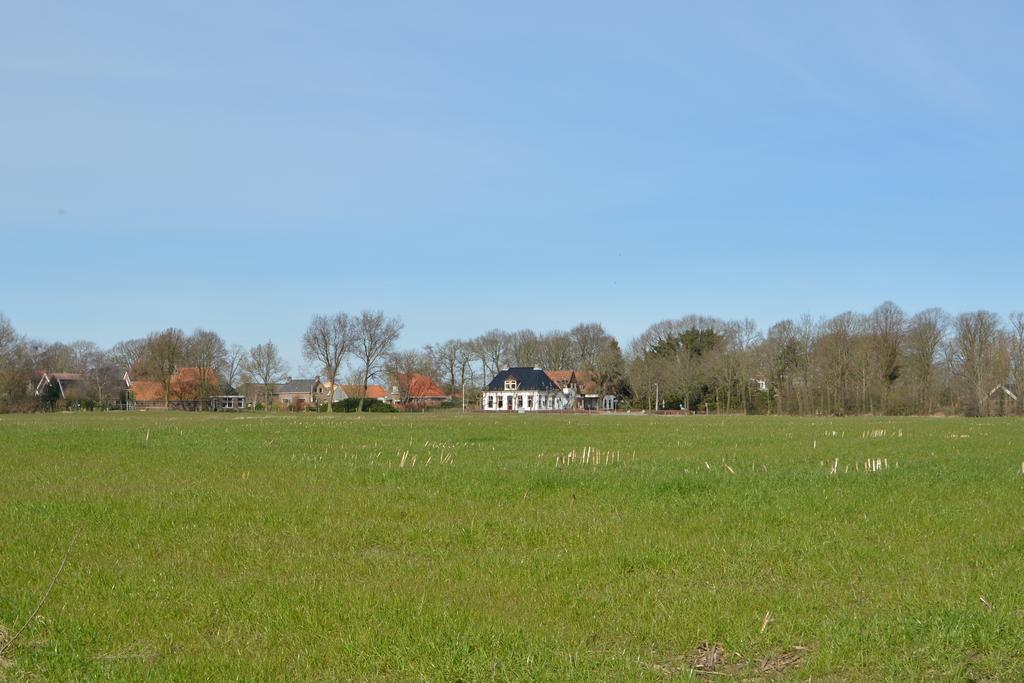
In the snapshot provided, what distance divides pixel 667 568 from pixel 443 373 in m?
168

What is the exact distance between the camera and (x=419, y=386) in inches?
6811

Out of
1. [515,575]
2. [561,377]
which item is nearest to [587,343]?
[561,377]

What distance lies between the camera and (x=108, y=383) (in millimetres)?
151750

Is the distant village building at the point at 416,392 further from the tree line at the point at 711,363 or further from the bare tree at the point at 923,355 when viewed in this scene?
the bare tree at the point at 923,355

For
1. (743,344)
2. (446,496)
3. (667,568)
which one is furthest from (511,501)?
(743,344)

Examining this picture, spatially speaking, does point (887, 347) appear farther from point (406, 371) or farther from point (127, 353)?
point (127, 353)

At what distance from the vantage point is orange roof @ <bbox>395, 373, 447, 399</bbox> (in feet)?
551

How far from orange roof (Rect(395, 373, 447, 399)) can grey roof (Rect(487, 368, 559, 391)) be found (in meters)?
10.8

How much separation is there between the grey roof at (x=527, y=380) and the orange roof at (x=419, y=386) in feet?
35.4

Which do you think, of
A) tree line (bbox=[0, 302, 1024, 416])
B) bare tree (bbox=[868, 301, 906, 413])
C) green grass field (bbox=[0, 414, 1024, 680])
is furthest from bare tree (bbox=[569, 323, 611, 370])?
green grass field (bbox=[0, 414, 1024, 680])

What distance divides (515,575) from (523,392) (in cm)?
15803

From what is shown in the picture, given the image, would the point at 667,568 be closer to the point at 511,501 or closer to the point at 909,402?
the point at 511,501

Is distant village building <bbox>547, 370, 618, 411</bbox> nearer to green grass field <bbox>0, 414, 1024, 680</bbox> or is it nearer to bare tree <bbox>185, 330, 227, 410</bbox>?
bare tree <bbox>185, 330, 227, 410</bbox>

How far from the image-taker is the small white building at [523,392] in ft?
555
